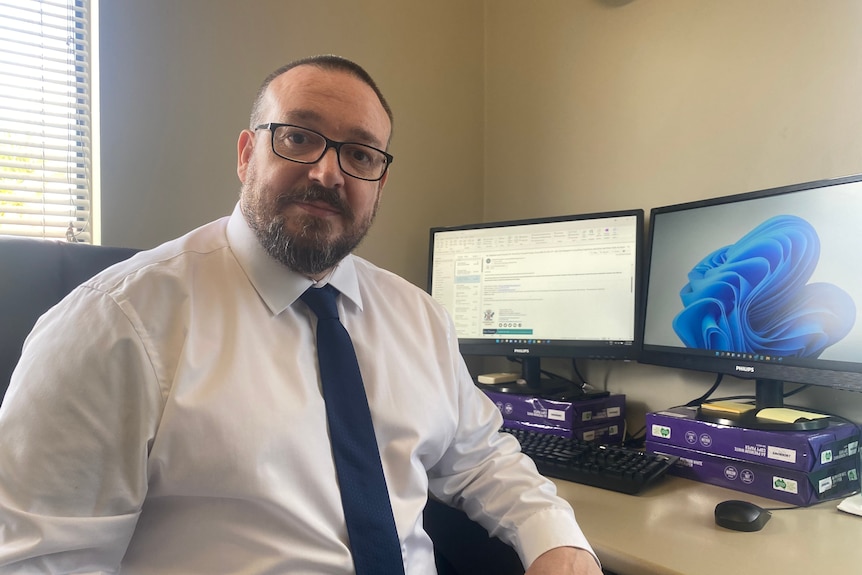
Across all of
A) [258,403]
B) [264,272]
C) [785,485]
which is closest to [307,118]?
[264,272]

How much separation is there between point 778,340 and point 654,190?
0.53 meters

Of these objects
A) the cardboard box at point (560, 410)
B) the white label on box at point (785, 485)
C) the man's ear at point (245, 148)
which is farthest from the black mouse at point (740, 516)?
the man's ear at point (245, 148)

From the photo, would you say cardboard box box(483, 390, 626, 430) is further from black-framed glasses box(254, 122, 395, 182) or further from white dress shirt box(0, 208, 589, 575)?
black-framed glasses box(254, 122, 395, 182)

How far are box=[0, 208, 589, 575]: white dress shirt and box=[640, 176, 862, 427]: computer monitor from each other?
1.77 feet

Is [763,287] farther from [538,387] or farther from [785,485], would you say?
[538,387]

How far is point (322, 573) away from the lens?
0.84 meters

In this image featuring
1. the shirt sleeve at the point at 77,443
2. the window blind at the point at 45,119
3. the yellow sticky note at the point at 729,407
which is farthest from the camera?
the window blind at the point at 45,119

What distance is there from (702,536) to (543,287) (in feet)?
2.59

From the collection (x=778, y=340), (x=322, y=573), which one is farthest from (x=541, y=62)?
(x=322, y=573)

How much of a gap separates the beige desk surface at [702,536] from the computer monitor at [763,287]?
0.20 m

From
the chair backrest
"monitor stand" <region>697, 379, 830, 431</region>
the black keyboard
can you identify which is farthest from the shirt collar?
"monitor stand" <region>697, 379, 830, 431</region>

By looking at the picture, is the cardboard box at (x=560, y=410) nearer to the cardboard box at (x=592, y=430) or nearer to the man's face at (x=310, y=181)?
the cardboard box at (x=592, y=430)

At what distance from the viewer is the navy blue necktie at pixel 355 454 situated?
865 millimetres

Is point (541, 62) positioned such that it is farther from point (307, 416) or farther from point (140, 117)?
point (307, 416)
